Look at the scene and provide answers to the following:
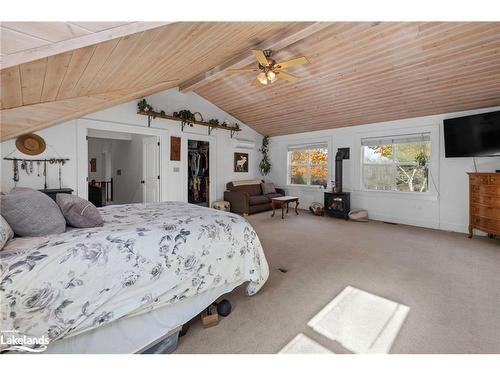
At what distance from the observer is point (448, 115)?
4426 mm

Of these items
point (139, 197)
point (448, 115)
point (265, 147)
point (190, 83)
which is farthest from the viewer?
point (265, 147)

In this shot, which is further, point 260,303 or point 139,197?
point 139,197

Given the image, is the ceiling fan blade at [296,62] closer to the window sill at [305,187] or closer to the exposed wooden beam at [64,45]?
the exposed wooden beam at [64,45]

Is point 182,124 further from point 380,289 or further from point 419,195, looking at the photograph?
point 419,195

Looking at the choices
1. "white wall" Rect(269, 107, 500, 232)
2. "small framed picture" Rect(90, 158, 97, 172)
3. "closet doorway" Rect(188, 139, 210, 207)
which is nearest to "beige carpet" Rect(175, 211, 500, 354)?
"white wall" Rect(269, 107, 500, 232)

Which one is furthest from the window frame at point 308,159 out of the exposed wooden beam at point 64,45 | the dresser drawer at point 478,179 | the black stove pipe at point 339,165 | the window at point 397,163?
the exposed wooden beam at point 64,45

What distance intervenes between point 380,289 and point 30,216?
288 centimetres

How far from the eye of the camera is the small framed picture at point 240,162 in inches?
273

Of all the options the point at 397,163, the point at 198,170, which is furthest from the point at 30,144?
the point at 397,163

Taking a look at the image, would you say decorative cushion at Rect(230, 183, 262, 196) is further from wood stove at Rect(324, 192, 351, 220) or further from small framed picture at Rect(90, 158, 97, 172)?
small framed picture at Rect(90, 158, 97, 172)

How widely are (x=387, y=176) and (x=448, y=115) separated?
1.62m

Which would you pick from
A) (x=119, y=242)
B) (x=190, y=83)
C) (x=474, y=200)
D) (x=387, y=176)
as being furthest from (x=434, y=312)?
(x=190, y=83)

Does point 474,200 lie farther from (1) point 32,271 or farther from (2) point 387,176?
(1) point 32,271

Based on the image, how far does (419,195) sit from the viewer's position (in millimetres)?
4910
